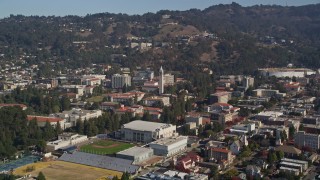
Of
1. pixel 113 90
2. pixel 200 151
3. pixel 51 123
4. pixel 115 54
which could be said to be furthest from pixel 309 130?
pixel 115 54

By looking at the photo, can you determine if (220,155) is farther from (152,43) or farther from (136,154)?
(152,43)

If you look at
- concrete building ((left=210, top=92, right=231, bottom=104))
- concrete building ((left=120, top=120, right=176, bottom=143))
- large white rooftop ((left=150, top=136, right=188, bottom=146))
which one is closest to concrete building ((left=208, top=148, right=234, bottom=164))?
large white rooftop ((left=150, top=136, right=188, bottom=146))

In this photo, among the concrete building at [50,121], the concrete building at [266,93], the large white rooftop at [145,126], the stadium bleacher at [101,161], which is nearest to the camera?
the stadium bleacher at [101,161]

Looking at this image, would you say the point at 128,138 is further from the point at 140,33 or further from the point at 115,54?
the point at 140,33

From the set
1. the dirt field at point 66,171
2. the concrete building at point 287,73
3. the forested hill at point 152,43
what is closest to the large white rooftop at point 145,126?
the dirt field at point 66,171

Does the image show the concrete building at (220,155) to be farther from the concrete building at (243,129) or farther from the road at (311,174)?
the concrete building at (243,129)
